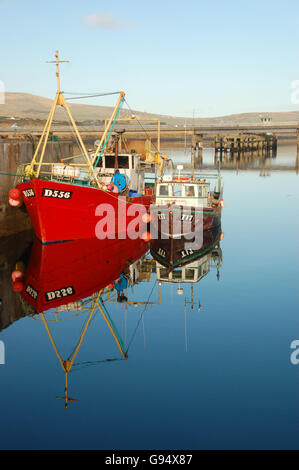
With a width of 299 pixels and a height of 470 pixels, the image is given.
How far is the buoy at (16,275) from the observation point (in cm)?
1808

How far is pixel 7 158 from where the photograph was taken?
24719 millimetres

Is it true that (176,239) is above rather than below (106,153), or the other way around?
below

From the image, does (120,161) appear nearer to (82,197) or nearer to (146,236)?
(146,236)

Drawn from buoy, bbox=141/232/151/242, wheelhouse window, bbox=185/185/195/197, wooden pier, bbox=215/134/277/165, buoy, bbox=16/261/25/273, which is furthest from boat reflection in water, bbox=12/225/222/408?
wooden pier, bbox=215/134/277/165

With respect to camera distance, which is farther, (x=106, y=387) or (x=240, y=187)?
(x=240, y=187)

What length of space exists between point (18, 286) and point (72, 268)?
2.60m

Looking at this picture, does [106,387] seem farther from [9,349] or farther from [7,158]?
[7,158]

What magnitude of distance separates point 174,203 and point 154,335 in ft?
37.7

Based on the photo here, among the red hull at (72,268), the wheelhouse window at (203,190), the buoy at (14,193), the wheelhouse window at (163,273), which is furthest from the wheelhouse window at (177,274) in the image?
the buoy at (14,193)

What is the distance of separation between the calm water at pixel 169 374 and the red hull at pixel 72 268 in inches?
50.7

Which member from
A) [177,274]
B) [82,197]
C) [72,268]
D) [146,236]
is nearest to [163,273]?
[177,274]

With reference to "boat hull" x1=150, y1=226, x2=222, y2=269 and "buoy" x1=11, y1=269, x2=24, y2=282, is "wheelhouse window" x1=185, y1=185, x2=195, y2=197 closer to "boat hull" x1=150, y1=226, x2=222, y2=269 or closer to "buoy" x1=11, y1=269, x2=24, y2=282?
"boat hull" x1=150, y1=226, x2=222, y2=269

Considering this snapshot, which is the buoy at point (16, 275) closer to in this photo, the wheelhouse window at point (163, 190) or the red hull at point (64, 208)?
the red hull at point (64, 208)

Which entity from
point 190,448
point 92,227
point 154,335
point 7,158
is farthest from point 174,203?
point 190,448
